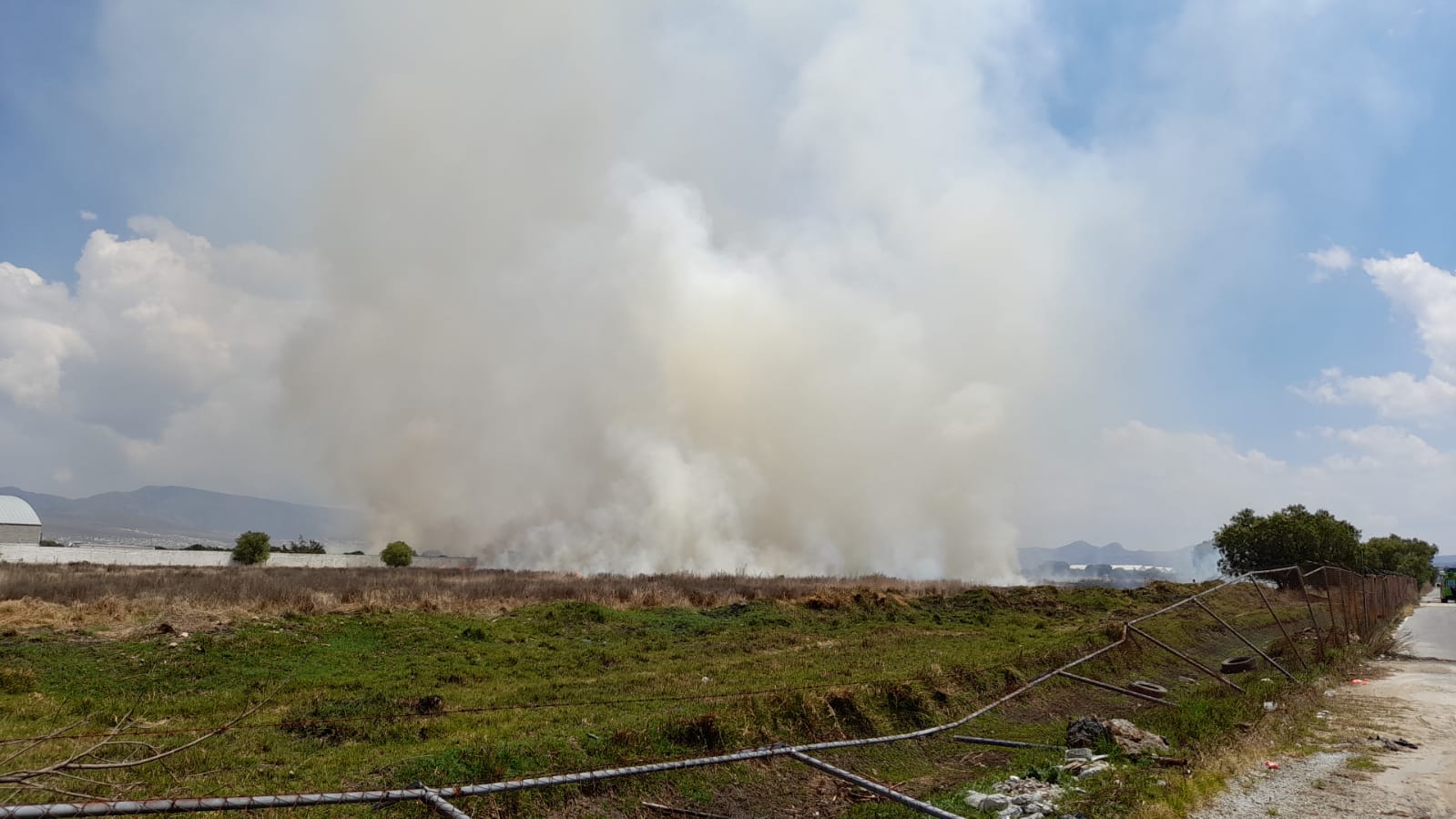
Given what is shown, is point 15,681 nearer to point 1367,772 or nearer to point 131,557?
point 1367,772

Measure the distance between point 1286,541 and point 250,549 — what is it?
8607 centimetres

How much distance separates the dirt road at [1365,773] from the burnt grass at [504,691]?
5.60 feet

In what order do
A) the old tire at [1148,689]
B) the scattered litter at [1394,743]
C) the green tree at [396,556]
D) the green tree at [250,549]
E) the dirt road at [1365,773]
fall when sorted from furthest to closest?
the green tree at [396,556] < the green tree at [250,549] < the old tire at [1148,689] < the scattered litter at [1394,743] < the dirt road at [1365,773]

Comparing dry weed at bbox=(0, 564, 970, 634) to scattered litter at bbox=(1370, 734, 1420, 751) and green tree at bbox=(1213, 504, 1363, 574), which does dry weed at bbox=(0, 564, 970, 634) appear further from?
green tree at bbox=(1213, 504, 1363, 574)

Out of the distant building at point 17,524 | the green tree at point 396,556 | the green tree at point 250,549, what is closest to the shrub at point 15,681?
the green tree at point 250,549

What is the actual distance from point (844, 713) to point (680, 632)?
46.7 ft

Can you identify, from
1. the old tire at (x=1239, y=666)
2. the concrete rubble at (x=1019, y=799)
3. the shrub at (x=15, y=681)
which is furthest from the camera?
the old tire at (x=1239, y=666)

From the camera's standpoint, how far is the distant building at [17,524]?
222 ft

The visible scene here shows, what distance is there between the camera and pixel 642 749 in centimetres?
1002

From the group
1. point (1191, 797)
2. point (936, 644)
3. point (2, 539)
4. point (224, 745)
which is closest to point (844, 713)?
point (1191, 797)

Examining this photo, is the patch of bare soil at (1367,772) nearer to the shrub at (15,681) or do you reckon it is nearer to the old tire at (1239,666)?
the old tire at (1239,666)

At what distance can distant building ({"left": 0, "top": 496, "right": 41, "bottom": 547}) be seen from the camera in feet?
222

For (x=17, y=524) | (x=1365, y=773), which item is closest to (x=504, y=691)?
(x=1365, y=773)

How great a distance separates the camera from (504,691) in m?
14.8
